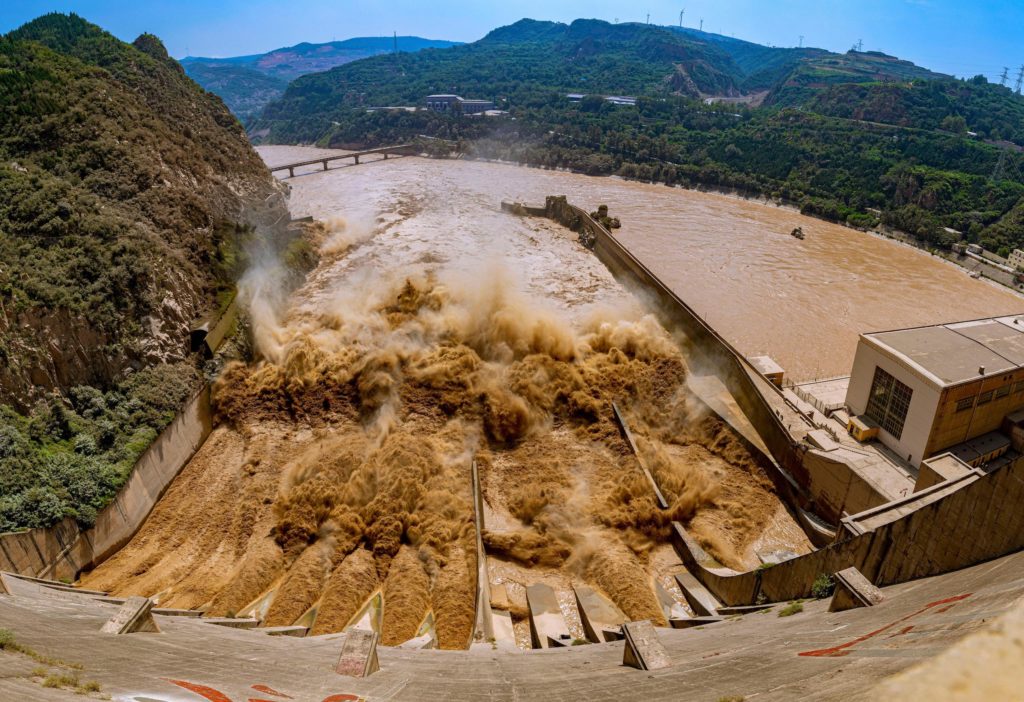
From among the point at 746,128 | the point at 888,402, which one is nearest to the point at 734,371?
the point at 888,402

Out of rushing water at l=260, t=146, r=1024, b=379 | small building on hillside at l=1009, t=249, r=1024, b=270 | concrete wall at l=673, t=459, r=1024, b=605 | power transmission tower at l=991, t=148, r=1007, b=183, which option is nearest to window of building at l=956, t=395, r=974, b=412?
rushing water at l=260, t=146, r=1024, b=379

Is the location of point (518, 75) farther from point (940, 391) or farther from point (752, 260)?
point (940, 391)

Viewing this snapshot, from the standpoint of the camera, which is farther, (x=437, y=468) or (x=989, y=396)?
(x=437, y=468)

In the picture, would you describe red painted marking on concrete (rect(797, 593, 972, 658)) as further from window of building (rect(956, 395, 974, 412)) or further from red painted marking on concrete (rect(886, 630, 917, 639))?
window of building (rect(956, 395, 974, 412))

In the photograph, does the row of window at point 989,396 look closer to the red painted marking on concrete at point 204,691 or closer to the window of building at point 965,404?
the window of building at point 965,404

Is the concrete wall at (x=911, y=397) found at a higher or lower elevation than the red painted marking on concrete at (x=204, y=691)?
lower

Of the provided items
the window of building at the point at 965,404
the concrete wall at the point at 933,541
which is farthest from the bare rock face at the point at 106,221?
the window of building at the point at 965,404

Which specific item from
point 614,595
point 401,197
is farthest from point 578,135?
point 614,595
